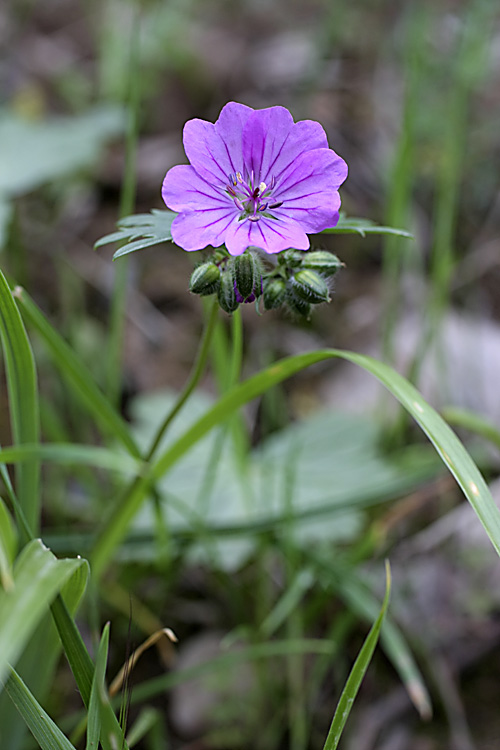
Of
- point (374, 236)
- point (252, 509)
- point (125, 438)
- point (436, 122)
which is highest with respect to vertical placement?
point (436, 122)

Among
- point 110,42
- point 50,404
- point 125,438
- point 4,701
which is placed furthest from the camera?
point 110,42

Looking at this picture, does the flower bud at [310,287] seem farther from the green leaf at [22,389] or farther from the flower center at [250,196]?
the green leaf at [22,389]

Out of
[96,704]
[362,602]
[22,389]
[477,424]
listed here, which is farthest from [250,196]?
[362,602]

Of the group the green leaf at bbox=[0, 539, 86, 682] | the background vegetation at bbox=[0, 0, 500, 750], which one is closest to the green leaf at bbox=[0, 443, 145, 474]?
the background vegetation at bbox=[0, 0, 500, 750]

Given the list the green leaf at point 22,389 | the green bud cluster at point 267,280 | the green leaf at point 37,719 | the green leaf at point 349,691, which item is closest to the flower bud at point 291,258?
the green bud cluster at point 267,280

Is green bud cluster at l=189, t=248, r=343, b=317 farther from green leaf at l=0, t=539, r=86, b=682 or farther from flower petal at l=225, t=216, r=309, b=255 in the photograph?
green leaf at l=0, t=539, r=86, b=682

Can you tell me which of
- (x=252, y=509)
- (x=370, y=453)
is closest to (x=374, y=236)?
(x=370, y=453)

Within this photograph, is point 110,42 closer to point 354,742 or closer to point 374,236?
point 374,236
